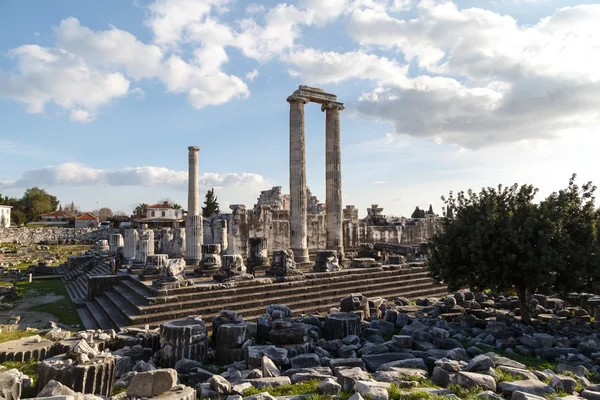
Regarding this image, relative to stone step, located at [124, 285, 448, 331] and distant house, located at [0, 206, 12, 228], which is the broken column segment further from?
distant house, located at [0, 206, 12, 228]

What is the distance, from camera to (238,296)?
1112 cm

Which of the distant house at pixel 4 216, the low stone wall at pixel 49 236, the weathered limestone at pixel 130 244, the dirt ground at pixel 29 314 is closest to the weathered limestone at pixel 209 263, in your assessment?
the dirt ground at pixel 29 314

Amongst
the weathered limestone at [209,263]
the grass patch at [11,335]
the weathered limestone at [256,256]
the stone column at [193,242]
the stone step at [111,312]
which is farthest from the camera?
the stone column at [193,242]

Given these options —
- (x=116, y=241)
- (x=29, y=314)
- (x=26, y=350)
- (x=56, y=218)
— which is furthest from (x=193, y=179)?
(x=56, y=218)

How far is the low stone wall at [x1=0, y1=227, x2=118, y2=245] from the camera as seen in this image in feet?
143

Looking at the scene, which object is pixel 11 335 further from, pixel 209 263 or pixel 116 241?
pixel 116 241

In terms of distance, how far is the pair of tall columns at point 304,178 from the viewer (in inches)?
661

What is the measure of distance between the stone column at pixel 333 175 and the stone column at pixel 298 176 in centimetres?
191

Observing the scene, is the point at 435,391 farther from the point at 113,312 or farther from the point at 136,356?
the point at 113,312

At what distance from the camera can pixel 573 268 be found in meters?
8.91

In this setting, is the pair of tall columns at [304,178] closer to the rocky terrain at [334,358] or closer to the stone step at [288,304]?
the stone step at [288,304]

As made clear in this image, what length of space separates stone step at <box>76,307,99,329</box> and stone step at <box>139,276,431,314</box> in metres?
2.09

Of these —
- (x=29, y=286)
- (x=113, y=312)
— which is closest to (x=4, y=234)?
(x=29, y=286)

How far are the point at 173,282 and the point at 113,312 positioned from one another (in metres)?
2.09
